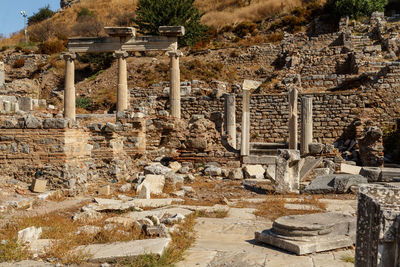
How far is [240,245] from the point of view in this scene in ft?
18.2

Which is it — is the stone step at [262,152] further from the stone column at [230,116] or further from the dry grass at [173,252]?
the dry grass at [173,252]

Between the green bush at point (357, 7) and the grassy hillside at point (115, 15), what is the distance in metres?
6.57

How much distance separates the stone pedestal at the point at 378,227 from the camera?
2.46 m

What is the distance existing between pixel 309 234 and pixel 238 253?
3.29 feet

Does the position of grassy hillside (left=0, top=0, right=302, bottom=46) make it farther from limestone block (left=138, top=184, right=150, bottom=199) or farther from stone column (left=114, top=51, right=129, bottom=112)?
limestone block (left=138, top=184, right=150, bottom=199)

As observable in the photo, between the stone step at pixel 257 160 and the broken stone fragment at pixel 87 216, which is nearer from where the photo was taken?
the broken stone fragment at pixel 87 216

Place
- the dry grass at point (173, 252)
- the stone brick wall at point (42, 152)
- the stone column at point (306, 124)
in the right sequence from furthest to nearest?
the stone column at point (306, 124) → the stone brick wall at point (42, 152) → the dry grass at point (173, 252)

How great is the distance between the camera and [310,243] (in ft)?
16.9

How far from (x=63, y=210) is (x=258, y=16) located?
3653cm

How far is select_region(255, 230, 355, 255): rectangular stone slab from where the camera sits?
16.6 ft

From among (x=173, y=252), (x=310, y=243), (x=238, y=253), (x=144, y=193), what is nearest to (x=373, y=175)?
(x=144, y=193)

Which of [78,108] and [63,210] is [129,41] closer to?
[78,108]

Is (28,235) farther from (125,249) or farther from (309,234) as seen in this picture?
(309,234)

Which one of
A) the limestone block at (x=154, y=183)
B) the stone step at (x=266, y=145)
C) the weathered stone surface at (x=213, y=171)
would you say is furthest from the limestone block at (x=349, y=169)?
the limestone block at (x=154, y=183)
